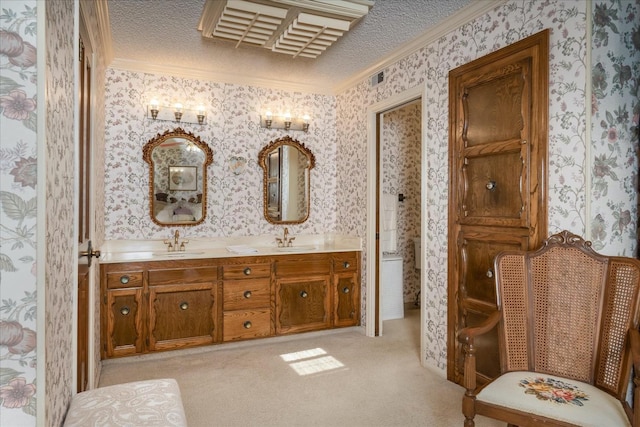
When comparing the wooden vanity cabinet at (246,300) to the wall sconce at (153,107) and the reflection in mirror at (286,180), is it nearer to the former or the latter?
the reflection in mirror at (286,180)

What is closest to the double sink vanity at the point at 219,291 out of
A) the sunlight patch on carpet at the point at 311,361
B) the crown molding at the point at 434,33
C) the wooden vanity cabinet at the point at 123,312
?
the wooden vanity cabinet at the point at 123,312

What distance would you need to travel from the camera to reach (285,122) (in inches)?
173

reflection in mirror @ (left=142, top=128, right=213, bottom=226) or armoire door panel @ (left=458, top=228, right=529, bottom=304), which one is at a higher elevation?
reflection in mirror @ (left=142, top=128, right=213, bottom=226)

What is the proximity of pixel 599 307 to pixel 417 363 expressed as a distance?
1699 millimetres

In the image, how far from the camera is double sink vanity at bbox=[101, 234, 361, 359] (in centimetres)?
333

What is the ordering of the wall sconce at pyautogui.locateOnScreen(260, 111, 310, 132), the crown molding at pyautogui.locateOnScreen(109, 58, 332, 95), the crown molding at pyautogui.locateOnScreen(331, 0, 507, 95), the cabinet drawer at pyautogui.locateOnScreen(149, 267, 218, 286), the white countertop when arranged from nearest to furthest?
the crown molding at pyautogui.locateOnScreen(331, 0, 507, 95), the cabinet drawer at pyautogui.locateOnScreen(149, 267, 218, 286), the white countertop, the crown molding at pyautogui.locateOnScreen(109, 58, 332, 95), the wall sconce at pyautogui.locateOnScreen(260, 111, 310, 132)

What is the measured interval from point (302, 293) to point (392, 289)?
121cm

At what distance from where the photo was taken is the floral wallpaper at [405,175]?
4.90 meters

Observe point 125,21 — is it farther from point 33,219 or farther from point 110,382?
point 110,382

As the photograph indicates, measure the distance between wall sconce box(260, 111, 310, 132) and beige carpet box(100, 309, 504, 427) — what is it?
2.22 meters

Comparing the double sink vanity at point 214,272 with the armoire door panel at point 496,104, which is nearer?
the armoire door panel at point 496,104

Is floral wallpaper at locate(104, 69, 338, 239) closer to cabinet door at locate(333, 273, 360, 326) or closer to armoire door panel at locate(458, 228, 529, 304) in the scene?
cabinet door at locate(333, 273, 360, 326)

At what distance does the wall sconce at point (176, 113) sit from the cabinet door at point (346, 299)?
212cm

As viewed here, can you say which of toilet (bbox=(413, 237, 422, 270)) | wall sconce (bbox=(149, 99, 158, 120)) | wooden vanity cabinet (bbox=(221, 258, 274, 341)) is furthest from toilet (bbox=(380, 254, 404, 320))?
wall sconce (bbox=(149, 99, 158, 120))
